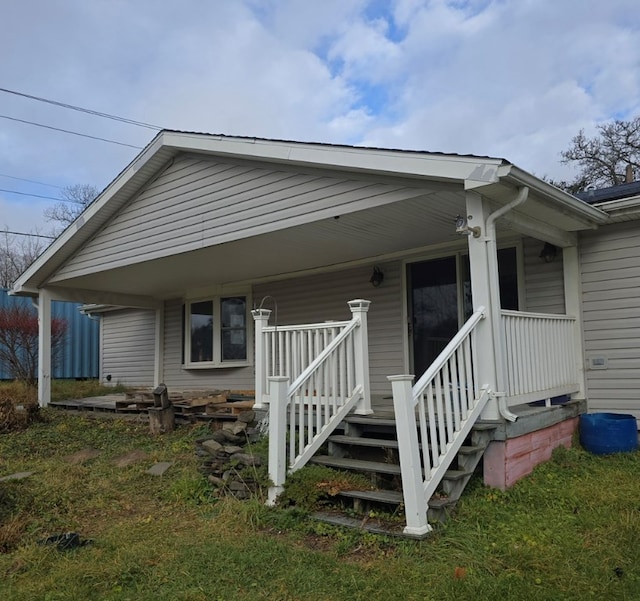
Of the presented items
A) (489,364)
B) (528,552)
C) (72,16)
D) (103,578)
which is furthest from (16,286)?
(528,552)

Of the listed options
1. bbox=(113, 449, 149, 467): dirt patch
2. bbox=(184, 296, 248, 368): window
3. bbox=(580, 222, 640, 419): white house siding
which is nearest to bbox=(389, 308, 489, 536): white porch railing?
bbox=(580, 222, 640, 419): white house siding

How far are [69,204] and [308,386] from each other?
2815 cm

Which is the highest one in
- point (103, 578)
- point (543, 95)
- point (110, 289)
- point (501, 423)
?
point (543, 95)

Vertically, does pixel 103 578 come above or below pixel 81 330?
below

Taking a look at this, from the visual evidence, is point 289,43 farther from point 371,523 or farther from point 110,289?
point 371,523

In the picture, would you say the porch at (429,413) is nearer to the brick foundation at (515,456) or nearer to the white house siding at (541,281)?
the brick foundation at (515,456)

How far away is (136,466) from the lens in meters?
5.90

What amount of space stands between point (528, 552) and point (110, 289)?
928 centimetres

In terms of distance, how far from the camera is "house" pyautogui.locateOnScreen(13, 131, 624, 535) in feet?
14.6

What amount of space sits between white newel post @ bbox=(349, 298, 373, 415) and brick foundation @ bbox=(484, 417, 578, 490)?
1.24 meters

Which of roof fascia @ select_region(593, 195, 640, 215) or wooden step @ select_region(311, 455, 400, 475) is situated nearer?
wooden step @ select_region(311, 455, 400, 475)

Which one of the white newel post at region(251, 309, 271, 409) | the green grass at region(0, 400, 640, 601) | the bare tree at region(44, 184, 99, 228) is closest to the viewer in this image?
the green grass at region(0, 400, 640, 601)

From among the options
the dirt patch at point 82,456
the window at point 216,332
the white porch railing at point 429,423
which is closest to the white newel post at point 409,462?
the white porch railing at point 429,423

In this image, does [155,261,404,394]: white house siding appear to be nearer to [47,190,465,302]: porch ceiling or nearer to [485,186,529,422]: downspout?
[47,190,465,302]: porch ceiling
